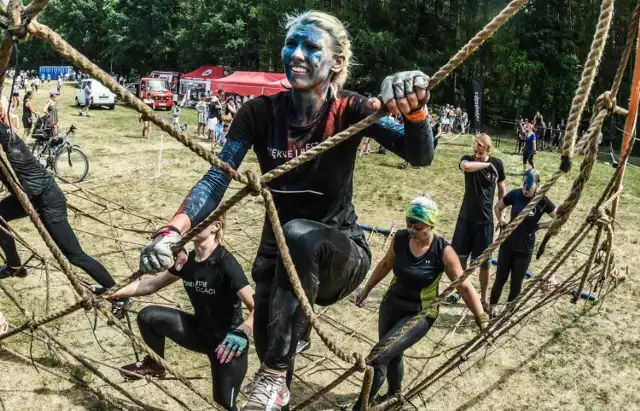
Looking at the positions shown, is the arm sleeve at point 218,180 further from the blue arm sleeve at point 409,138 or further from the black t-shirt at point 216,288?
the black t-shirt at point 216,288

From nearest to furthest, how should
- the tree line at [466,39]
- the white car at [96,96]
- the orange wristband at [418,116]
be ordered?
1. the orange wristband at [418,116]
2. the white car at [96,96]
3. the tree line at [466,39]

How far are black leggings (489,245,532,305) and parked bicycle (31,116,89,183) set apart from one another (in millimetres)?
7268

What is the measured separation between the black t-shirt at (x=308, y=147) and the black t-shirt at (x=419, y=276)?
1.39 m

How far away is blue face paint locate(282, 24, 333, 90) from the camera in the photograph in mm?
2240

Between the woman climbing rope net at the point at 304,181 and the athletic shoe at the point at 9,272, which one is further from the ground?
the woman climbing rope net at the point at 304,181

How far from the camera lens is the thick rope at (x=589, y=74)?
1837 millimetres

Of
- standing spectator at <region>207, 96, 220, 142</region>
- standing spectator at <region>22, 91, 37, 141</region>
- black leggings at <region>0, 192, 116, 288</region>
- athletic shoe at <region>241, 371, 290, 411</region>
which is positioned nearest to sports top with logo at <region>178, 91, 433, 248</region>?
athletic shoe at <region>241, 371, 290, 411</region>

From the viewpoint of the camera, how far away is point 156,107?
85.6 ft

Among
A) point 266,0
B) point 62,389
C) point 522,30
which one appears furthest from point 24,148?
point 266,0

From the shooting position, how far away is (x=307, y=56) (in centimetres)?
224

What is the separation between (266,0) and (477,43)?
112ft

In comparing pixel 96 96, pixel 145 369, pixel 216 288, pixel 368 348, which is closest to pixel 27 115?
pixel 96 96

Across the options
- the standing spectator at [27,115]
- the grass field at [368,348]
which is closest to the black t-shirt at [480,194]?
the grass field at [368,348]

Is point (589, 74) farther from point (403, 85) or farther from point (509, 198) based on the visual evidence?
point (509, 198)
